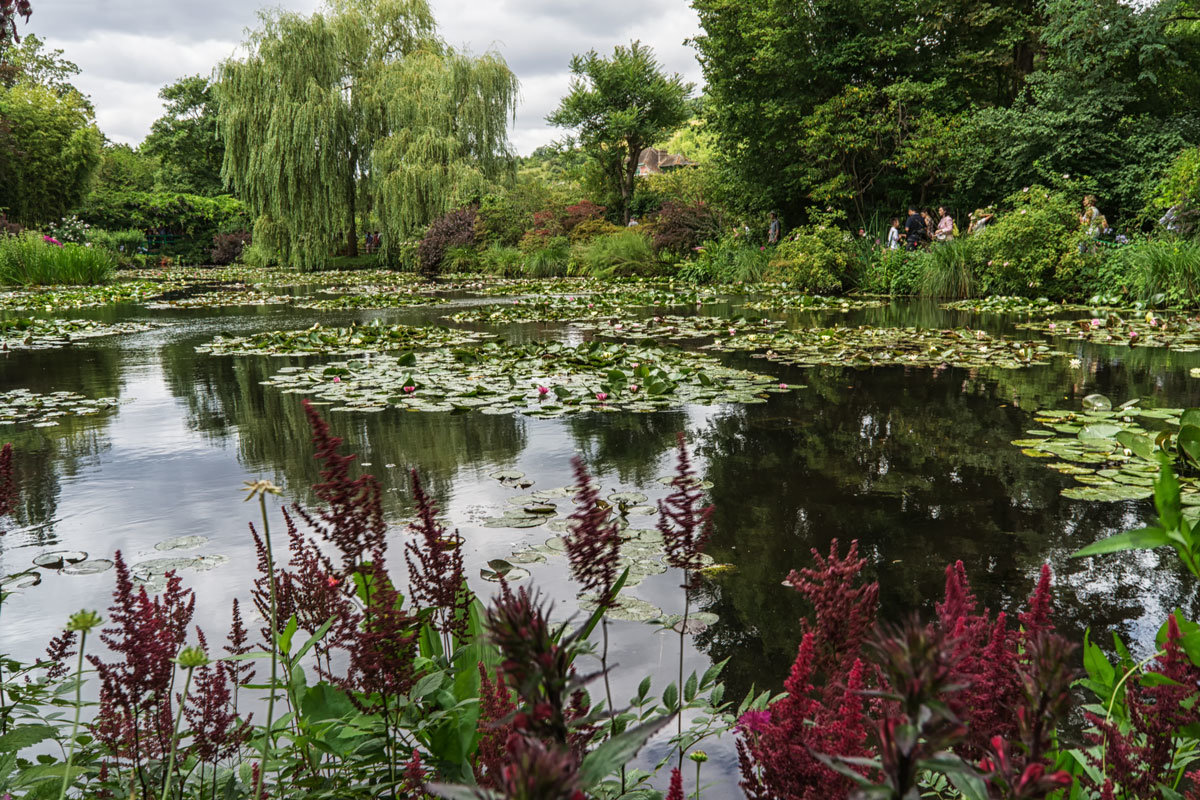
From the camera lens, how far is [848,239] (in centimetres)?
1452

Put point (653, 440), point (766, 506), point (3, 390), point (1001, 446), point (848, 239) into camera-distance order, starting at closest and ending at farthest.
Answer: point (766, 506) → point (1001, 446) → point (653, 440) → point (3, 390) → point (848, 239)

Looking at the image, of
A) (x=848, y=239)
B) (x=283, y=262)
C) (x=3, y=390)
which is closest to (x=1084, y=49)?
(x=848, y=239)

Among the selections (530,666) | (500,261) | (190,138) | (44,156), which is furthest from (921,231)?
(190,138)

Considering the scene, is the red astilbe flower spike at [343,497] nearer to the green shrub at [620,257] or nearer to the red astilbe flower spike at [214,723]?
the red astilbe flower spike at [214,723]

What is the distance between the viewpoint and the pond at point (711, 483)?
2.23m

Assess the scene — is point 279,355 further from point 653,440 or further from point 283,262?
point 283,262

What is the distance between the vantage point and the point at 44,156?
95.0ft

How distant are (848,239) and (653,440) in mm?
11712

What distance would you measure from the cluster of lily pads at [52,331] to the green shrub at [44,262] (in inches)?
316

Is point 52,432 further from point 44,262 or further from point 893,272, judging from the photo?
point 44,262

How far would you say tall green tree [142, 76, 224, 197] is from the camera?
4088 centimetres

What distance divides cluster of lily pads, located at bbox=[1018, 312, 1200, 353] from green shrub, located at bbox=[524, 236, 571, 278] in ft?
46.3

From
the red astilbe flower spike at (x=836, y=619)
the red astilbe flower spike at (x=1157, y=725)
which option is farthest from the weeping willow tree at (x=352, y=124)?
the red astilbe flower spike at (x=1157, y=725)

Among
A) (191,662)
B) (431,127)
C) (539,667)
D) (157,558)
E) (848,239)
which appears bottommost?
(157,558)
